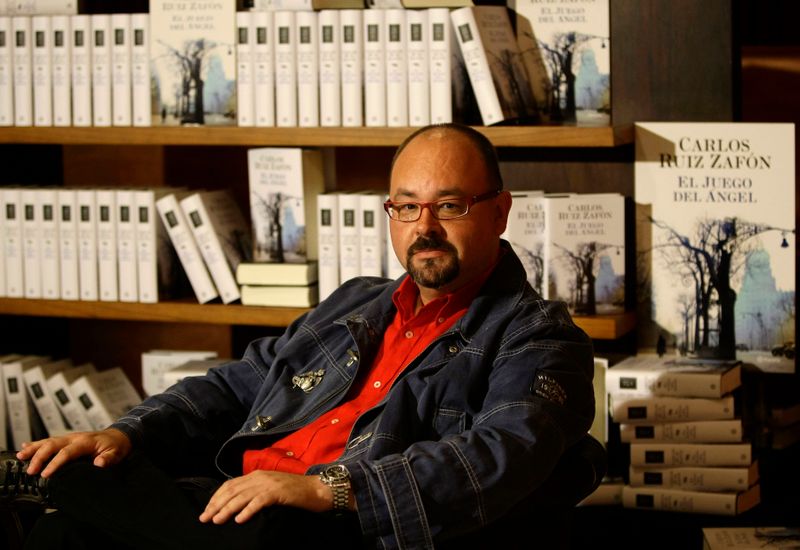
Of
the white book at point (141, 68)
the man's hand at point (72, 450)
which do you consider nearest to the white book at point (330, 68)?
the white book at point (141, 68)

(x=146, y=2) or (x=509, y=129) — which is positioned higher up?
(x=146, y=2)

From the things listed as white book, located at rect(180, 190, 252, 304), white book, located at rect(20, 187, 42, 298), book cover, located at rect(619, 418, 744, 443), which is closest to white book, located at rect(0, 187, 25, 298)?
white book, located at rect(20, 187, 42, 298)

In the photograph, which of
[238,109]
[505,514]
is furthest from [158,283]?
[505,514]

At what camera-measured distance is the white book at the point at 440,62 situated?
287cm

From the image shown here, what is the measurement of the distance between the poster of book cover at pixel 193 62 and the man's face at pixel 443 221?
100cm

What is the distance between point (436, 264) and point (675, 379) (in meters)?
0.83

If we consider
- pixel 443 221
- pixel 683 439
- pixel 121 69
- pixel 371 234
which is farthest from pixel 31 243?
pixel 683 439

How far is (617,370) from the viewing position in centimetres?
279

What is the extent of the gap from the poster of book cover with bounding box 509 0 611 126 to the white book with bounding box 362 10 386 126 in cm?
36

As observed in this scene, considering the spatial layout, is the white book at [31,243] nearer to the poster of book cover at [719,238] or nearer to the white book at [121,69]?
the white book at [121,69]

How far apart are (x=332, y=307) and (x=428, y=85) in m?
0.77

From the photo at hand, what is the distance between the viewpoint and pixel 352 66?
2.96 meters

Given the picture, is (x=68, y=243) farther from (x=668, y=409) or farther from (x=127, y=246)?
(x=668, y=409)

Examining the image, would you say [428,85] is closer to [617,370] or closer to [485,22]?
[485,22]
